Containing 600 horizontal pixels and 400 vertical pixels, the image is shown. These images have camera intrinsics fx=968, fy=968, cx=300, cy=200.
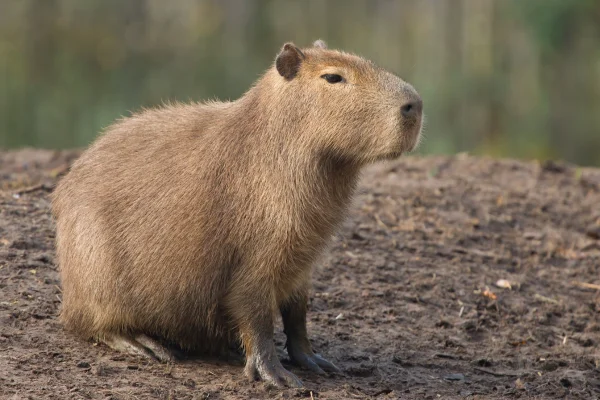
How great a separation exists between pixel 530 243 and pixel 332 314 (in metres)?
2.16

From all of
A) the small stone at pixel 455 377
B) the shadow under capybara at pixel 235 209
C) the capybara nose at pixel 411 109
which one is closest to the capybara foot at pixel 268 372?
the shadow under capybara at pixel 235 209

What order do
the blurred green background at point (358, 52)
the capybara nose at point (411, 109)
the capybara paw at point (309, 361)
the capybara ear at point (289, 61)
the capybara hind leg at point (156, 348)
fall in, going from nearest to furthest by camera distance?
the capybara nose at point (411, 109), the capybara ear at point (289, 61), the capybara hind leg at point (156, 348), the capybara paw at point (309, 361), the blurred green background at point (358, 52)

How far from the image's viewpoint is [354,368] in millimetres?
5133

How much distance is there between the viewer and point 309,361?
16.5ft

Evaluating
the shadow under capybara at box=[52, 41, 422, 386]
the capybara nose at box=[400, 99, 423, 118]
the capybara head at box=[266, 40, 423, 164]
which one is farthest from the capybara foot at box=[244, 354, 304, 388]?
the capybara nose at box=[400, 99, 423, 118]

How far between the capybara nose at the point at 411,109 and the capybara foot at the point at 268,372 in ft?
4.41

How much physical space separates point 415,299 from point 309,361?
133 centimetres

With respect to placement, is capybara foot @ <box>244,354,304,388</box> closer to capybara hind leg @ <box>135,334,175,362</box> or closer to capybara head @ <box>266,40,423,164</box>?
capybara hind leg @ <box>135,334,175,362</box>

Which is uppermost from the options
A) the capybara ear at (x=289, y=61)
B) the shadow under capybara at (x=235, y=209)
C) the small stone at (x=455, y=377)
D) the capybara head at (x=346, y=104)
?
the capybara ear at (x=289, y=61)

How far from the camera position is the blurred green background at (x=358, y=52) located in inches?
679

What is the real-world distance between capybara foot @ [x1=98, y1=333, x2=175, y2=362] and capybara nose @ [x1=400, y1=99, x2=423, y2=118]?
1.68m

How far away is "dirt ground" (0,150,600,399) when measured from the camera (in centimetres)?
464

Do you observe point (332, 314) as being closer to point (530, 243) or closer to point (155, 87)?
point (530, 243)

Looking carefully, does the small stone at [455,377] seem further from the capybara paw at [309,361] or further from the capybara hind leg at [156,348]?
the capybara hind leg at [156,348]
